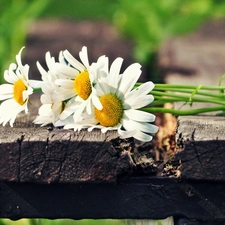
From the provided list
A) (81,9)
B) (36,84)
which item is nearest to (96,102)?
(36,84)

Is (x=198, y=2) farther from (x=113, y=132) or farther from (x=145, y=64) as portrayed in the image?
(x=113, y=132)

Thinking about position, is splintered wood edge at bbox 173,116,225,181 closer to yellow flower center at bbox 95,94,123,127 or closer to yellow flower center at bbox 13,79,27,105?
yellow flower center at bbox 95,94,123,127

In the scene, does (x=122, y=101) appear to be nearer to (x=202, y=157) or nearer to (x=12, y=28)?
(x=202, y=157)

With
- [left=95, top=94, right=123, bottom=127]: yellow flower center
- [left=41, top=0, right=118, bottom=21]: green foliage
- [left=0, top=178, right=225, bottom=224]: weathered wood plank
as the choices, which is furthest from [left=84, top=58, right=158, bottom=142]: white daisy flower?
[left=41, top=0, right=118, bottom=21]: green foliage

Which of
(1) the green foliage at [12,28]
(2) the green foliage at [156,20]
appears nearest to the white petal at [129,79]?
(1) the green foliage at [12,28]

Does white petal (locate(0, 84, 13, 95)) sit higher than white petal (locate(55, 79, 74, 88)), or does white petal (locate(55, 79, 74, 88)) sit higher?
white petal (locate(0, 84, 13, 95))

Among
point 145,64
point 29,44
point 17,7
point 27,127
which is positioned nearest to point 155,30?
point 145,64
